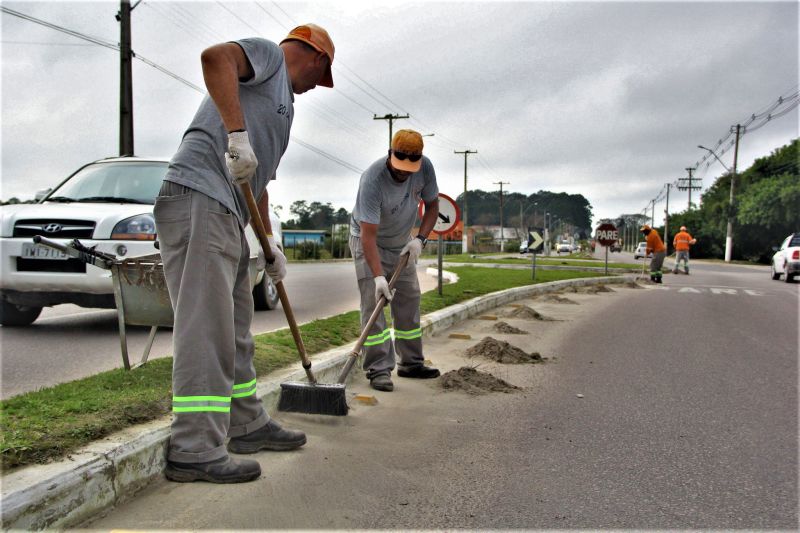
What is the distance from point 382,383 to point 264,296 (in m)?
4.26

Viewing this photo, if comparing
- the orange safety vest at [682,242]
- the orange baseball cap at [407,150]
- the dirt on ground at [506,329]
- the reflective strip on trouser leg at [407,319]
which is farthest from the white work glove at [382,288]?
the orange safety vest at [682,242]

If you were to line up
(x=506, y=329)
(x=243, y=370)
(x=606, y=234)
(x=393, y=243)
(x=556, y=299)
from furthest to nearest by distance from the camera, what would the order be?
(x=606, y=234), (x=556, y=299), (x=506, y=329), (x=393, y=243), (x=243, y=370)

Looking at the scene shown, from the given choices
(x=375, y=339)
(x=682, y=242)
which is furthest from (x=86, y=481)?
(x=682, y=242)

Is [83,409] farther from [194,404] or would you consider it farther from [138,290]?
[138,290]

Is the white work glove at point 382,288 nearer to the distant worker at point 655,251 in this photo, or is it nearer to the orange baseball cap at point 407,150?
the orange baseball cap at point 407,150

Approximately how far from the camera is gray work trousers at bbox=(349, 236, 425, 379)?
4.87 metres

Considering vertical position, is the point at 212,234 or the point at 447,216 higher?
the point at 447,216

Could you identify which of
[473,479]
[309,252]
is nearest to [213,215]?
[473,479]

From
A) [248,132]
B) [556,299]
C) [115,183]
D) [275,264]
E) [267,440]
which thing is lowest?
[556,299]

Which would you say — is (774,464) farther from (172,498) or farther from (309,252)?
(309,252)

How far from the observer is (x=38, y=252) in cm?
603

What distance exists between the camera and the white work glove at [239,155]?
2715 mm

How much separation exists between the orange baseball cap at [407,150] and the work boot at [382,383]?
1.58 meters

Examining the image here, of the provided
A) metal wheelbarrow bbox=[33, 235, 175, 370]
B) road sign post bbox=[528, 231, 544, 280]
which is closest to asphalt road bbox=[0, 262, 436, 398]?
metal wheelbarrow bbox=[33, 235, 175, 370]
